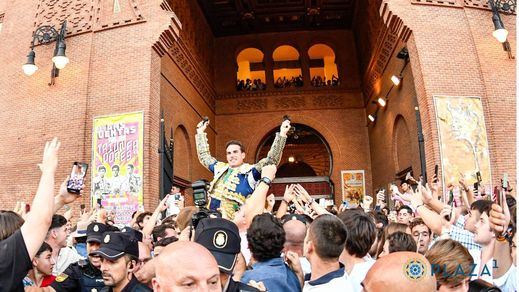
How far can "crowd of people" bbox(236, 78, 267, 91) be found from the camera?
20725 millimetres

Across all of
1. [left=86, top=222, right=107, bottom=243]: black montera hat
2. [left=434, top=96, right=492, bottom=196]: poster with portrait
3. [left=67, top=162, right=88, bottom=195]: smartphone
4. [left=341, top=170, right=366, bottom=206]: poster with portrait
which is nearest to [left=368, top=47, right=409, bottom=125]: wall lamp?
[left=434, top=96, right=492, bottom=196]: poster with portrait

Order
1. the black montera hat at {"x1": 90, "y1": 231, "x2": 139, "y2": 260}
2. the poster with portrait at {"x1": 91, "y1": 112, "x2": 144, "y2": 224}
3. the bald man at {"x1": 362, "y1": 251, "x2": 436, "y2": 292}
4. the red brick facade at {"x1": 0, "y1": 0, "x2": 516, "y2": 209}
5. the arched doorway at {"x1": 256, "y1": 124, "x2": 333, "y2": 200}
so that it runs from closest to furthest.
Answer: the bald man at {"x1": 362, "y1": 251, "x2": 436, "y2": 292}
the black montera hat at {"x1": 90, "y1": 231, "x2": 139, "y2": 260}
the poster with portrait at {"x1": 91, "y1": 112, "x2": 144, "y2": 224}
the red brick facade at {"x1": 0, "y1": 0, "x2": 516, "y2": 209}
the arched doorway at {"x1": 256, "y1": 124, "x2": 333, "y2": 200}

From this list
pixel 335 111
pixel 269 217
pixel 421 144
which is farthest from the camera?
pixel 335 111

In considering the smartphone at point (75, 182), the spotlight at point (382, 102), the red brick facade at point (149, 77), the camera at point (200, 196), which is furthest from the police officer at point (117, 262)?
the spotlight at point (382, 102)

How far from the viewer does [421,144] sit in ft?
36.9

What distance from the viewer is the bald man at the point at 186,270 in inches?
75.2

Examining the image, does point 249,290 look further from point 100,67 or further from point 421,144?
point 100,67

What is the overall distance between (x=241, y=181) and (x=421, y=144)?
751cm

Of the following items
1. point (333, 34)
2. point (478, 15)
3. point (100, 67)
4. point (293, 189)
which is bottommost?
point (293, 189)

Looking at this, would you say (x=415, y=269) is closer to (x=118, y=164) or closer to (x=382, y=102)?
(x=118, y=164)

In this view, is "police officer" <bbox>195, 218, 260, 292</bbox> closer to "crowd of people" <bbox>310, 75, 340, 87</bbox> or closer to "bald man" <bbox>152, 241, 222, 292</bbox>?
"bald man" <bbox>152, 241, 222, 292</bbox>

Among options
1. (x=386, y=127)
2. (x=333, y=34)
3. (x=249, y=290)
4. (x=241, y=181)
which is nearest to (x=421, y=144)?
(x=386, y=127)

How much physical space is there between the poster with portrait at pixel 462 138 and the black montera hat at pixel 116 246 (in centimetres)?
939

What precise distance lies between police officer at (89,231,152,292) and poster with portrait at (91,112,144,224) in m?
7.63
